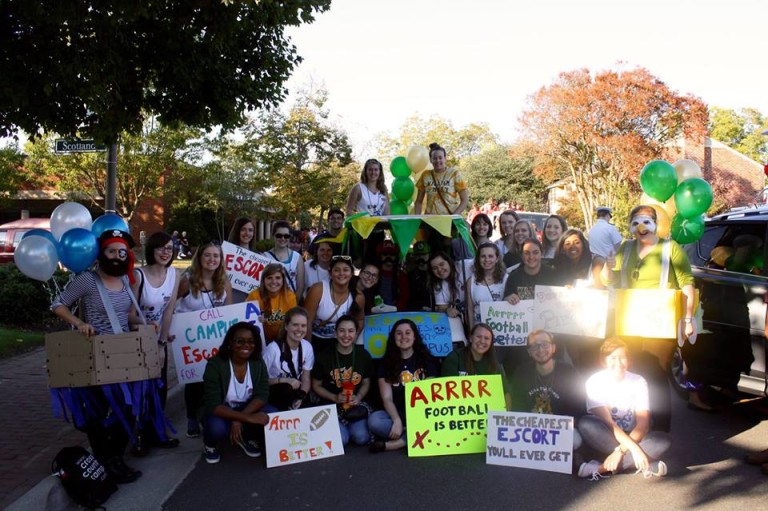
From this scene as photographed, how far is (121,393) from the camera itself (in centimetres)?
488

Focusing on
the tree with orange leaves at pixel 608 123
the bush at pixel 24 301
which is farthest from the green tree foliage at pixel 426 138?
the bush at pixel 24 301

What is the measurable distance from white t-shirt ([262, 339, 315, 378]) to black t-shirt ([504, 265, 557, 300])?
83.3 inches

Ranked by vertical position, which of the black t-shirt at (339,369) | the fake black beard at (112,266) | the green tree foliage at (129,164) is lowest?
the black t-shirt at (339,369)

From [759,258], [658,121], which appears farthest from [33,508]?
[658,121]

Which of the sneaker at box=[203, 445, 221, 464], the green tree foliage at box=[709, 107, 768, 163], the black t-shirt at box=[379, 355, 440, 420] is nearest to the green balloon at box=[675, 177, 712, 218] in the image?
the black t-shirt at box=[379, 355, 440, 420]

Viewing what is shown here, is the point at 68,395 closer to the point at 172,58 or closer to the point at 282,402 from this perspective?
the point at 282,402

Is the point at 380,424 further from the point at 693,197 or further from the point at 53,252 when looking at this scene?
the point at 693,197

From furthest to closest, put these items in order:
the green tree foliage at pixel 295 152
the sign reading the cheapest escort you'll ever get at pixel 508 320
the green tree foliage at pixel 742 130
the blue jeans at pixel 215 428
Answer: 1. the green tree foliage at pixel 742 130
2. the green tree foliage at pixel 295 152
3. the sign reading the cheapest escort you'll ever get at pixel 508 320
4. the blue jeans at pixel 215 428

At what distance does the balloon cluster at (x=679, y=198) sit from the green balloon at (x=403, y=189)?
3.05m

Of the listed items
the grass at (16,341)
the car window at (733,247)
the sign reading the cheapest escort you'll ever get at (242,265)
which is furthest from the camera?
the grass at (16,341)

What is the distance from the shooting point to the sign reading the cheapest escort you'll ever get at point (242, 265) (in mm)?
7168

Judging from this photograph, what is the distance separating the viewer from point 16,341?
9156 millimetres

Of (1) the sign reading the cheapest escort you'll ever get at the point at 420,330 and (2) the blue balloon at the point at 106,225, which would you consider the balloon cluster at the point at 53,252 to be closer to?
(2) the blue balloon at the point at 106,225

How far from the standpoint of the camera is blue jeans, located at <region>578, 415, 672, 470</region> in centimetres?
507
